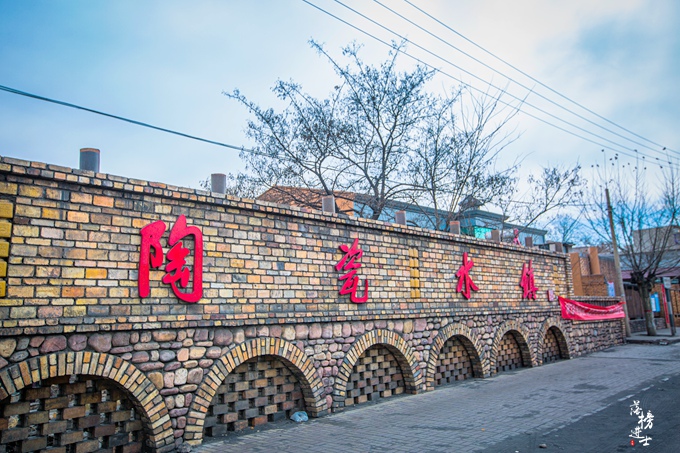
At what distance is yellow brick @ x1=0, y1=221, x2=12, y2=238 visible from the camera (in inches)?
200

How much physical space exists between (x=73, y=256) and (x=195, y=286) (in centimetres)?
151

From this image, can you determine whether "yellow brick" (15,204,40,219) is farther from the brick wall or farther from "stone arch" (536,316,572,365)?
"stone arch" (536,316,572,365)

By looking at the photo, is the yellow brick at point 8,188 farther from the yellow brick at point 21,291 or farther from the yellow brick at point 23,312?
the yellow brick at point 23,312

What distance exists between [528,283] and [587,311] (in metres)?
4.22

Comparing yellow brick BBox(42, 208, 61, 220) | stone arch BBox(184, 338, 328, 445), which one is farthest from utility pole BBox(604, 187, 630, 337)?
yellow brick BBox(42, 208, 61, 220)

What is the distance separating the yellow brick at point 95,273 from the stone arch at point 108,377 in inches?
32.3

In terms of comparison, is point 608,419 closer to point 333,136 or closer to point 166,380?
point 166,380

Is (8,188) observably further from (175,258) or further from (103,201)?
(175,258)

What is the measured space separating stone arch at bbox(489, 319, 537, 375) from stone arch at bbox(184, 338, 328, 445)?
5673 mm

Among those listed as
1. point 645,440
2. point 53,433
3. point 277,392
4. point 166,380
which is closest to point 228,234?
point 166,380

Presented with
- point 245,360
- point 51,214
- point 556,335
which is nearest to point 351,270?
point 245,360

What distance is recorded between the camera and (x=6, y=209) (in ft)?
16.8

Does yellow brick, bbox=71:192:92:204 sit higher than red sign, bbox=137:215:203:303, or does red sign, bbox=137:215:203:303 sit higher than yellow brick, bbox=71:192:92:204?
yellow brick, bbox=71:192:92:204

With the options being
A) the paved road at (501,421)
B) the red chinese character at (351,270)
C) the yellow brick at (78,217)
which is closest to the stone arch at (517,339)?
the paved road at (501,421)
